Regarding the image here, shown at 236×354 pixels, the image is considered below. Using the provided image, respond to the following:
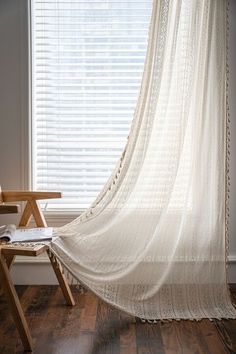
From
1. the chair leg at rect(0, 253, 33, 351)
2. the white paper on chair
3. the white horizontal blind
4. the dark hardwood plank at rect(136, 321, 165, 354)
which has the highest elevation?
the white horizontal blind

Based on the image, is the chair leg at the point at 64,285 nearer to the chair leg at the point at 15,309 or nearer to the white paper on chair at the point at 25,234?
the white paper on chair at the point at 25,234

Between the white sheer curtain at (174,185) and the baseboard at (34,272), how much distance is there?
1.76 ft

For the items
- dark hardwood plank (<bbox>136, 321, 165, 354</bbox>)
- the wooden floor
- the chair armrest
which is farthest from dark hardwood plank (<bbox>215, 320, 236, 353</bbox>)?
the chair armrest

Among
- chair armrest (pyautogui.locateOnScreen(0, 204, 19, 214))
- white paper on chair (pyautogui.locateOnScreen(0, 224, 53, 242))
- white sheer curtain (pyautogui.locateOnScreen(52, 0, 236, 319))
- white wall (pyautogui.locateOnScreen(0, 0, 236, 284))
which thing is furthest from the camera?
white wall (pyautogui.locateOnScreen(0, 0, 236, 284))

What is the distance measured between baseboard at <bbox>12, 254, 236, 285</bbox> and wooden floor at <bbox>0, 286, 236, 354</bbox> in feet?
1.12

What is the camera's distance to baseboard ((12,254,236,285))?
101 inches

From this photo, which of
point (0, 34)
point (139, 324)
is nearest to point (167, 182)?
point (139, 324)

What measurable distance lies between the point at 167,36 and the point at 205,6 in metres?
0.24

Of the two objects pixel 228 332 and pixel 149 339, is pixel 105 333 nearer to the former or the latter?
pixel 149 339

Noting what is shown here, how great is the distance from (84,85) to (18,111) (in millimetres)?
416

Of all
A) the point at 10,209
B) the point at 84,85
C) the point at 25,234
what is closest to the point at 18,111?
the point at 84,85

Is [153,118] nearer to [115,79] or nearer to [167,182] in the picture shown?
[167,182]

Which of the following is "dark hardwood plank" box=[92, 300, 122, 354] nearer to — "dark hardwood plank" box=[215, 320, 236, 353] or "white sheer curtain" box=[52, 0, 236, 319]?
"white sheer curtain" box=[52, 0, 236, 319]

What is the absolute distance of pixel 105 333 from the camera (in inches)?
73.9
